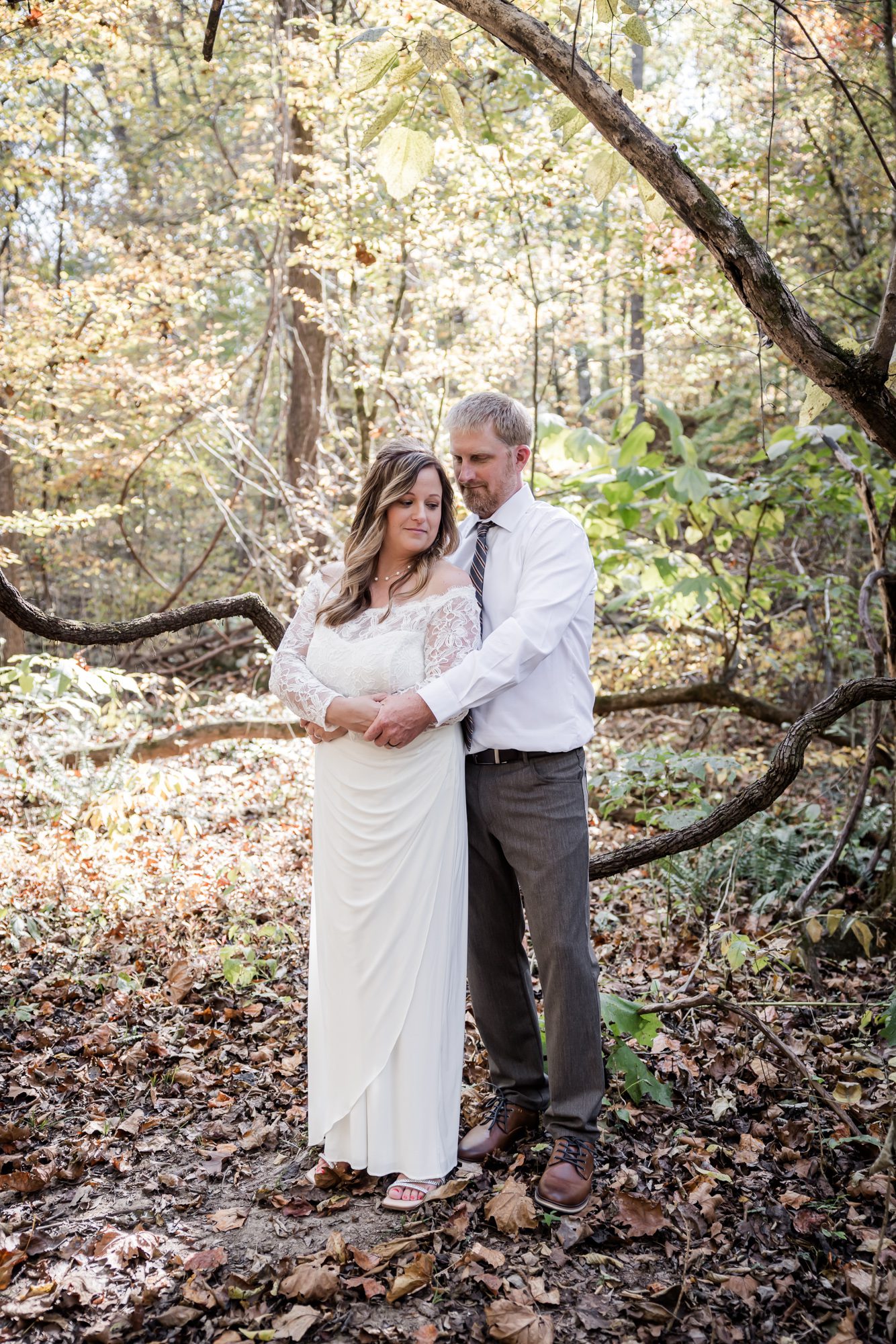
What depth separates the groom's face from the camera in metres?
2.96

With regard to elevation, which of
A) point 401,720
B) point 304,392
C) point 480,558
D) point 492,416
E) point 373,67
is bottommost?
point 401,720

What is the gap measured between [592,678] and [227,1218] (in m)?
5.62

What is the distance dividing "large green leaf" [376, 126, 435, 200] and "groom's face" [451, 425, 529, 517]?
70 centimetres

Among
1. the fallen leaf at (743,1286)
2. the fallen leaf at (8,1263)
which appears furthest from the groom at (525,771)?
the fallen leaf at (8,1263)

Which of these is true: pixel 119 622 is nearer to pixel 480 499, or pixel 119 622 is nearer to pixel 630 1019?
pixel 480 499

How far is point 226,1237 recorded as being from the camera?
269 centimetres

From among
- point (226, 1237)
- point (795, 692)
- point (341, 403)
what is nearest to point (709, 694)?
point (795, 692)

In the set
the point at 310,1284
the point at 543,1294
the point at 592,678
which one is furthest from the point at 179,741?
the point at 543,1294

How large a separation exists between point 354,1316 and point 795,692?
22.5 feet

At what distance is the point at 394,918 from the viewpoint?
2.86m

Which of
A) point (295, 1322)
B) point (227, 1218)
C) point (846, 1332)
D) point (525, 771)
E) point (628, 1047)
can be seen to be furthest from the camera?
point (628, 1047)

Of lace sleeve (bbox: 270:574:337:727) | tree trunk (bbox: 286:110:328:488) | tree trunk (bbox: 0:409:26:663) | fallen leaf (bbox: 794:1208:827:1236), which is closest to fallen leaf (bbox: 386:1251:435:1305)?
fallen leaf (bbox: 794:1208:827:1236)

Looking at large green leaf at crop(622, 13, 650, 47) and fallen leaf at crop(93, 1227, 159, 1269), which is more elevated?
large green leaf at crop(622, 13, 650, 47)

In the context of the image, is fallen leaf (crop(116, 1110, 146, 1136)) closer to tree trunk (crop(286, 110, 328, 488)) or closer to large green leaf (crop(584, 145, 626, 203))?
large green leaf (crop(584, 145, 626, 203))
